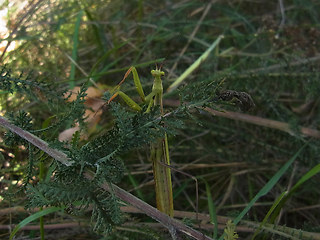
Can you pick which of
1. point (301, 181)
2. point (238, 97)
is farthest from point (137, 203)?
point (301, 181)


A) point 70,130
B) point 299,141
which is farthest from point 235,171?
point 70,130

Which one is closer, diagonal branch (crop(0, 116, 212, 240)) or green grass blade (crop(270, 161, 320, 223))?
diagonal branch (crop(0, 116, 212, 240))

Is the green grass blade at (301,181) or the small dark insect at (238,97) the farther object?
the green grass blade at (301,181)

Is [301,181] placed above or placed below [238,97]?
below

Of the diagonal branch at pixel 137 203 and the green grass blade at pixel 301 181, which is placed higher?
the diagonal branch at pixel 137 203

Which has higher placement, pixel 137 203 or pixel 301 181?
pixel 137 203

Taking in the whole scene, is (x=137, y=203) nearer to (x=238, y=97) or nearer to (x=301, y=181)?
(x=238, y=97)

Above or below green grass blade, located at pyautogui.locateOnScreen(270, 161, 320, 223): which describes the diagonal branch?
above

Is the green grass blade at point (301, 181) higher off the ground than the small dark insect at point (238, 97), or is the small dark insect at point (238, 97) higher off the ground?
the small dark insect at point (238, 97)

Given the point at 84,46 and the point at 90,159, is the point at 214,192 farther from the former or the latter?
the point at 84,46

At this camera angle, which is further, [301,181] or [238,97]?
[301,181]

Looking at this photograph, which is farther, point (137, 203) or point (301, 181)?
point (301, 181)

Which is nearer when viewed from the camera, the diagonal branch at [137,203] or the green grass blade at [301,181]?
the diagonal branch at [137,203]
